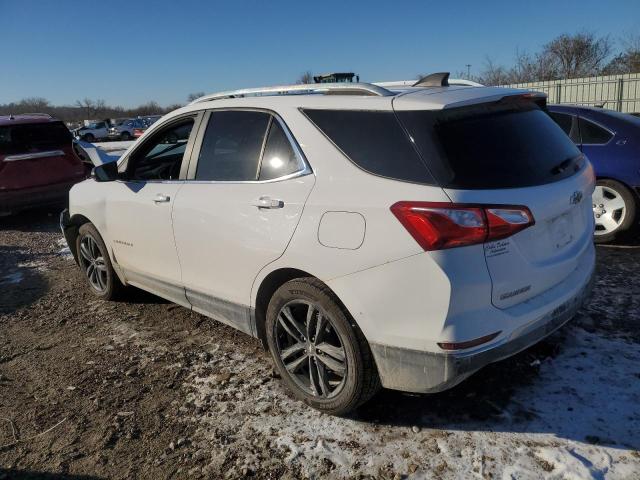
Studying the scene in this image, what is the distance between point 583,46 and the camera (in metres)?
37.0

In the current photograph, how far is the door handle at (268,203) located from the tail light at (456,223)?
2.72 feet

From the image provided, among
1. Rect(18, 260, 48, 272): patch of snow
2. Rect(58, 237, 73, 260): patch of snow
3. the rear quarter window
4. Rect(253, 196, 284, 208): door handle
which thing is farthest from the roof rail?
Rect(58, 237, 73, 260): patch of snow

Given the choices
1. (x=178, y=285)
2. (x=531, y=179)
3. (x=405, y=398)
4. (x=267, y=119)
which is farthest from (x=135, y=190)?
(x=531, y=179)

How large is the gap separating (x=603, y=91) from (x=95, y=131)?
122 ft

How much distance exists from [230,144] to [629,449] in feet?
9.26

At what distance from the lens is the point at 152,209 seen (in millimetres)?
4031

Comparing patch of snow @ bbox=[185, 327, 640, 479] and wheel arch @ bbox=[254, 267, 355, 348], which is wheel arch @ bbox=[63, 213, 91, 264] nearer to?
patch of snow @ bbox=[185, 327, 640, 479]

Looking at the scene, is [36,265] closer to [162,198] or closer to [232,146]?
[162,198]

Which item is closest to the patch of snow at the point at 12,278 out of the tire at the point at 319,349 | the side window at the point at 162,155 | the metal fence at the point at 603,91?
the side window at the point at 162,155

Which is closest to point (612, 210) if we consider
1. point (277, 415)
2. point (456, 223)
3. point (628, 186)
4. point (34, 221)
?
point (628, 186)

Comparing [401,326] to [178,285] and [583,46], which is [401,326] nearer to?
[178,285]

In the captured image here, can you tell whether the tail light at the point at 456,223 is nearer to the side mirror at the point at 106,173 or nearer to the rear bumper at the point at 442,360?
the rear bumper at the point at 442,360

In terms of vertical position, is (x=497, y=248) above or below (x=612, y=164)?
above

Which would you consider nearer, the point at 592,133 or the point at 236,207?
the point at 236,207
